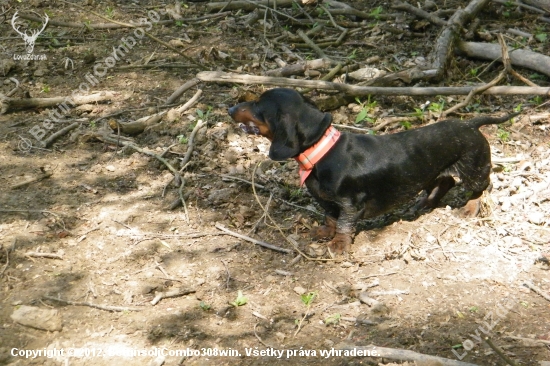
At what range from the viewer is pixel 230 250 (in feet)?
16.9

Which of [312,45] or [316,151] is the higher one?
[316,151]

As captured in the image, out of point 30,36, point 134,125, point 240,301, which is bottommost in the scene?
point 30,36

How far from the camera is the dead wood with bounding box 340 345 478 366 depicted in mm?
3717

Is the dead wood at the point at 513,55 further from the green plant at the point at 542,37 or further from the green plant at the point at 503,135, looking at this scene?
the green plant at the point at 503,135

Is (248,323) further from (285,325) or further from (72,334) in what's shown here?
(72,334)

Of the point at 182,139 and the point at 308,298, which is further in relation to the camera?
the point at 182,139

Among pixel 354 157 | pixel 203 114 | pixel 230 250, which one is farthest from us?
pixel 203 114

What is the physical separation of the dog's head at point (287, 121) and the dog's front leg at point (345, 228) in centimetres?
63

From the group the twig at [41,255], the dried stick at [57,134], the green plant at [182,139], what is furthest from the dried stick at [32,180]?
the green plant at [182,139]

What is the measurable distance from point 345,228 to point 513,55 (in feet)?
13.0

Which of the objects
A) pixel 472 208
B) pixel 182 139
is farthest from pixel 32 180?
pixel 472 208

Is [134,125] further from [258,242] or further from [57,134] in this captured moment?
A: [258,242]

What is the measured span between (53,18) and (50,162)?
3.76m

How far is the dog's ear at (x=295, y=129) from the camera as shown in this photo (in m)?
4.84
